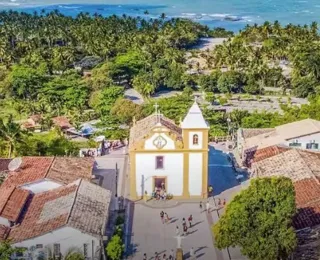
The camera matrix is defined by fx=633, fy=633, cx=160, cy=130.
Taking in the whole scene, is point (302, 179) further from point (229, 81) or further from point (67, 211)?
point (229, 81)

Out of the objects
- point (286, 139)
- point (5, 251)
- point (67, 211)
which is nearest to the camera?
point (5, 251)

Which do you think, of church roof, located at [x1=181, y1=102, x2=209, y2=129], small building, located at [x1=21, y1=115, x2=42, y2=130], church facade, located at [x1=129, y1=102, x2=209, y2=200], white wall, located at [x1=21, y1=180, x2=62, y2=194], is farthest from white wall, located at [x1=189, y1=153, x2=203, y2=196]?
small building, located at [x1=21, y1=115, x2=42, y2=130]

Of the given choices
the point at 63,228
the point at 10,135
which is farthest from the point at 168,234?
the point at 10,135

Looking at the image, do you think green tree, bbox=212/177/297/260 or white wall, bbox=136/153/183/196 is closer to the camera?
green tree, bbox=212/177/297/260

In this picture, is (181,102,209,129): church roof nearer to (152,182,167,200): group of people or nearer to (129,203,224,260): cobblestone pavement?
(152,182,167,200): group of people

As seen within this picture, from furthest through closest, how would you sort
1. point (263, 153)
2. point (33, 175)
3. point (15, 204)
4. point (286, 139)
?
point (286, 139) → point (263, 153) → point (33, 175) → point (15, 204)

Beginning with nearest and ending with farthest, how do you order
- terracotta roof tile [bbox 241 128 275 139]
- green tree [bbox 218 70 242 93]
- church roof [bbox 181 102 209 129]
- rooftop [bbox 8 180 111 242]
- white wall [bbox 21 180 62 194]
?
rooftop [bbox 8 180 111 242], white wall [bbox 21 180 62 194], church roof [bbox 181 102 209 129], terracotta roof tile [bbox 241 128 275 139], green tree [bbox 218 70 242 93]

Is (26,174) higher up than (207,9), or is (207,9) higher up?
(207,9)
